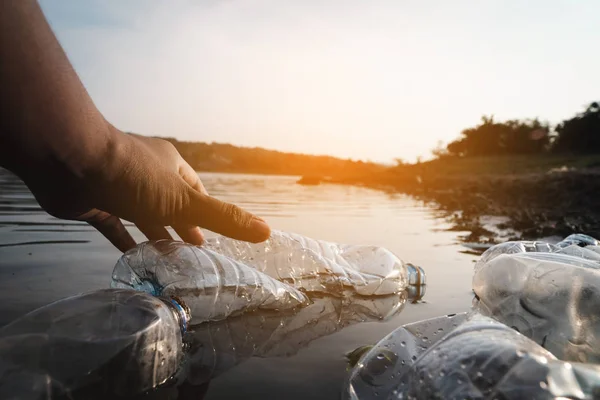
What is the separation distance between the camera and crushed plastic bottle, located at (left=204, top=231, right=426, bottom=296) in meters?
2.88

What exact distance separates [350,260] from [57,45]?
2357 mm

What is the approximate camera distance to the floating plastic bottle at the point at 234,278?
2.17m

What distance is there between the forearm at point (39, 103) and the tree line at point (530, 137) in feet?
105

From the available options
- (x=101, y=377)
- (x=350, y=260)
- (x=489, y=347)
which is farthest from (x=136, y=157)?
(x=350, y=260)

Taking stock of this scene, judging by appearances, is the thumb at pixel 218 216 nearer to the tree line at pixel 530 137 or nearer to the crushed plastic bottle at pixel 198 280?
the crushed plastic bottle at pixel 198 280

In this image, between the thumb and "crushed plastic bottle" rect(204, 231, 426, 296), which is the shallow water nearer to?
"crushed plastic bottle" rect(204, 231, 426, 296)

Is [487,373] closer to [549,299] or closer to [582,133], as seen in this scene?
[549,299]

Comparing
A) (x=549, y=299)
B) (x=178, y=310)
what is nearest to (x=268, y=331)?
(x=178, y=310)

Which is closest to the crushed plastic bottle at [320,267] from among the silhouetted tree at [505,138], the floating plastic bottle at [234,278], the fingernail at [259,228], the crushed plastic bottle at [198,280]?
the floating plastic bottle at [234,278]

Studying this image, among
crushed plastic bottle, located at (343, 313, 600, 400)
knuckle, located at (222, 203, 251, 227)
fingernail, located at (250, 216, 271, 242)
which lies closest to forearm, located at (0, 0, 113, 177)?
knuckle, located at (222, 203, 251, 227)

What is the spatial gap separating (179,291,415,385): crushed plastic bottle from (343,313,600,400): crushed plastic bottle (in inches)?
19.7

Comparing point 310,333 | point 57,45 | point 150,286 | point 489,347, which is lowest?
point 310,333

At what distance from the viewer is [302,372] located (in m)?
1.63

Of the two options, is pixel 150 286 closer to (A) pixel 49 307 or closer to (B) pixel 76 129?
(A) pixel 49 307
